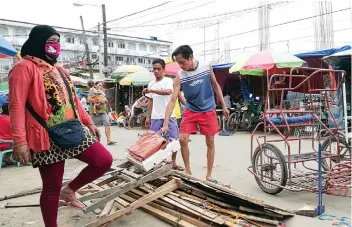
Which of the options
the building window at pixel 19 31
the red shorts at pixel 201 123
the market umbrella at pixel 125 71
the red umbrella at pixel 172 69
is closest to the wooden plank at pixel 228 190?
the red shorts at pixel 201 123

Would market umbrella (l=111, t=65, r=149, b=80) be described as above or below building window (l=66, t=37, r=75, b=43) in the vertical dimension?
below

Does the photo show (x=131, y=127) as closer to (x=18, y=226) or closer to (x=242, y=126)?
(x=242, y=126)

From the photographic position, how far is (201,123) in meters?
4.59

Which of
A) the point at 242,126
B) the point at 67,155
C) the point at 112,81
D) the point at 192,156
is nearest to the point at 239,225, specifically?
the point at 67,155

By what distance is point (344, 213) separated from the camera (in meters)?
3.42

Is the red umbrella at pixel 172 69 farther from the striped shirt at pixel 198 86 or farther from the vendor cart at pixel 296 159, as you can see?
the vendor cart at pixel 296 159

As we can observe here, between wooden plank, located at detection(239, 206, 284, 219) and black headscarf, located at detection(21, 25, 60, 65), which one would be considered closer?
black headscarf, located at detection(21, 25, 60, 65)

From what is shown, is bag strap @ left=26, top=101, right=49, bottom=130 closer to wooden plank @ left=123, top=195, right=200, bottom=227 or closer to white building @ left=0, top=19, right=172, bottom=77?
wooden plank @ left=123, top=195, right=200, bottom=227

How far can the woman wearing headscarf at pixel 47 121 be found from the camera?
99.2 inches

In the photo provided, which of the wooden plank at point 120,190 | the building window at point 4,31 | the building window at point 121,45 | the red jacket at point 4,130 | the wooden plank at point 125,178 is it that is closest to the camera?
the wooden plank at point 120,190

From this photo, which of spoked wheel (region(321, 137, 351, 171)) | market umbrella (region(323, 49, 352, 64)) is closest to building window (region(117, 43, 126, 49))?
market umbrella (region(323, 49, 352, 64))

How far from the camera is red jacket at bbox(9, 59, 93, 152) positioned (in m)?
2.48

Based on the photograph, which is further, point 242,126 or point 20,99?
point 242,126

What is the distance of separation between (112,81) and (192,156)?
14422 mm
